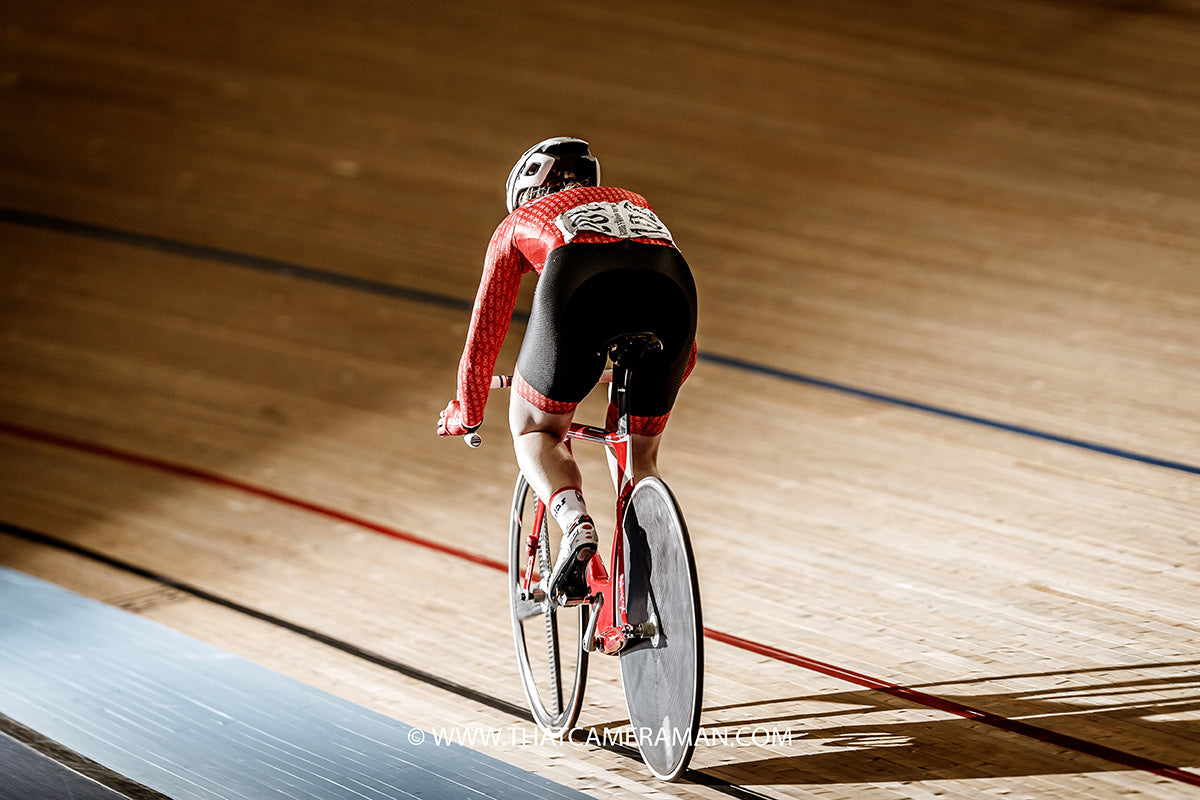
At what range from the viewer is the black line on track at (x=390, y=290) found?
360 centimetres

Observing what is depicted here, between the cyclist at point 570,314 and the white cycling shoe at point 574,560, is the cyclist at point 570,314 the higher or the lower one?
the higher one

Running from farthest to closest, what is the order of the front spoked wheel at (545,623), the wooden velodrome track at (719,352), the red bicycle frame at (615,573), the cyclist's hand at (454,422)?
the wooden velodrome track at (719,352) < the front spoked wheel at (545,623) < the cyclist's hand at (454,422) < the red bicycle frame at (615,573)

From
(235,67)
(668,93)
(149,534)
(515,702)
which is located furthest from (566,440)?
(235,67)

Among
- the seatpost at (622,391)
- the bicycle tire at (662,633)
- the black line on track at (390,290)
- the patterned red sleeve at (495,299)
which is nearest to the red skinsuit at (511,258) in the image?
the patterned red sleeve at (495,299)

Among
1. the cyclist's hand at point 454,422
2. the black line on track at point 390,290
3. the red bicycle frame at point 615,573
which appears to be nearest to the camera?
the red bicycle frame at point 615,573

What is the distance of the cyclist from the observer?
77.4 inches

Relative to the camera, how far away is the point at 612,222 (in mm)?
1993

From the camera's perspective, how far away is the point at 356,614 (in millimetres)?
2910

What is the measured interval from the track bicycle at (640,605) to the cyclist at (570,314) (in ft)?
0.13

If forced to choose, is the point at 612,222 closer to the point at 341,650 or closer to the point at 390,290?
the point at 341,650

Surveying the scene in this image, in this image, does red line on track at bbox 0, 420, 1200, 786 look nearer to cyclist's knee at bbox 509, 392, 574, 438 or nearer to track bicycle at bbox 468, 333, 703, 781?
track bicycle at bbox 468, 333, 703, 781

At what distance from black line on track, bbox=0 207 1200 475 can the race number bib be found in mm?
2013

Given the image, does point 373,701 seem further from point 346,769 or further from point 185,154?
point 185,154

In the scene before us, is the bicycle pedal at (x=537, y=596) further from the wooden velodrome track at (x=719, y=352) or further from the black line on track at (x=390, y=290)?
the black line on track at (x=390, y=290)
